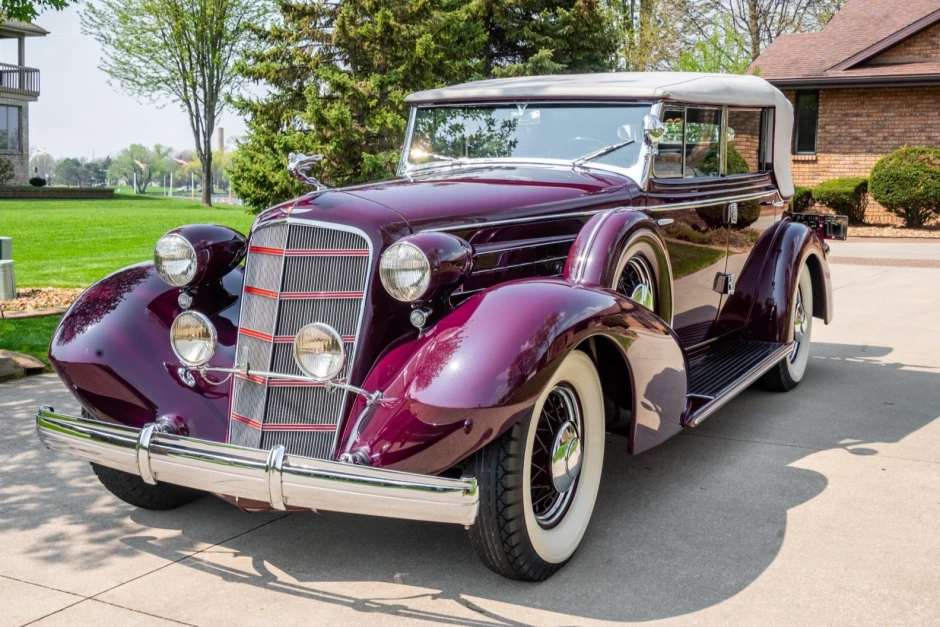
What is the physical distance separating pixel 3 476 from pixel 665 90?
12.3 ft

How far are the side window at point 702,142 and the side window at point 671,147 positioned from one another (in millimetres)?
73

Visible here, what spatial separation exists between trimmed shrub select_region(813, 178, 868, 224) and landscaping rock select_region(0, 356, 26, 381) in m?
17.9

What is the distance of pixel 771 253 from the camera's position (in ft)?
19.2

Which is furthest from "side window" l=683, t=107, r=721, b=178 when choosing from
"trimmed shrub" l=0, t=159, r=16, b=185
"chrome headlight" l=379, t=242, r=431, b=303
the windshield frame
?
"trimmed shrub" l=0, t=159, r=16, b=185

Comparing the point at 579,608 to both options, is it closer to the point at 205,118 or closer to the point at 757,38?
the point at 757,38

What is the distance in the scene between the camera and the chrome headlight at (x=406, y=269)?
318 cm

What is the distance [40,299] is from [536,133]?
607 centimetres

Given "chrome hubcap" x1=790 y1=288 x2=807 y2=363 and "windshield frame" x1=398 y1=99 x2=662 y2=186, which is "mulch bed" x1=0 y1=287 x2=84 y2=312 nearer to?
"windshield frame" x1=398 y1=99 x2=662 y2=186

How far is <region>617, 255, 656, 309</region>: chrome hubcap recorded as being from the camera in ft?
14.0

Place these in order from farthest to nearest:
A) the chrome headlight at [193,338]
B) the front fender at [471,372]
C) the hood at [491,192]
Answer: the hood at [491,192] → the chrome headlight at [193,338] → the front fender at [471,372]

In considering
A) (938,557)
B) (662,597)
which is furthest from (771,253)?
(662,597)

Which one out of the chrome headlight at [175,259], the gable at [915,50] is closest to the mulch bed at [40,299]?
the chrome headlight at [175,259]

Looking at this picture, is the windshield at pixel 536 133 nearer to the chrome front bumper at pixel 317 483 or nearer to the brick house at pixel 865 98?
the chrome front bumper at pixel 317 483

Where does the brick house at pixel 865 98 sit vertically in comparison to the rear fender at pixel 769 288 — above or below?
above
